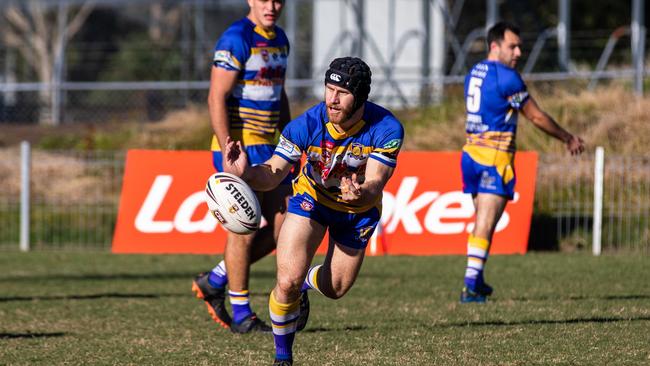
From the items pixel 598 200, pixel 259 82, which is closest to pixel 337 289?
pixel 259 82

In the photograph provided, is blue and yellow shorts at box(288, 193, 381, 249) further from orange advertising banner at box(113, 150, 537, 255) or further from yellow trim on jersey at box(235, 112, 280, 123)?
orange advertising banner at box(113, 150, 537, 255)

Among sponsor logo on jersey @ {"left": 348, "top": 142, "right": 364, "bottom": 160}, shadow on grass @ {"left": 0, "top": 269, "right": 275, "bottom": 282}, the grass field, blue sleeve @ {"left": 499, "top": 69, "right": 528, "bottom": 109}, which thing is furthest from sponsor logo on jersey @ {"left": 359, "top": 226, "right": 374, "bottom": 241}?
shadow on grass @ {"left": 0, "top": 269, "right": 275, "bottom": 282}

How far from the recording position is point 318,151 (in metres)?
6.09

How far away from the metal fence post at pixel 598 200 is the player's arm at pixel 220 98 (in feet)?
23.3

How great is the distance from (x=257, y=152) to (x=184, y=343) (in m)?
1.38

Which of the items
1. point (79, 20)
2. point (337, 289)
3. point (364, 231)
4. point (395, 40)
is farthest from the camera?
point (79, 20)

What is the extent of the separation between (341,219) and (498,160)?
122 inches

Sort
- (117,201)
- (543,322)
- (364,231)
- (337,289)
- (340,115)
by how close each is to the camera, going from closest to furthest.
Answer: (340,115) < (364,231) < (337,289) < (543,322) < (117,201)

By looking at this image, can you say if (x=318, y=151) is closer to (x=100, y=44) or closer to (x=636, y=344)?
(x=636, y=344)

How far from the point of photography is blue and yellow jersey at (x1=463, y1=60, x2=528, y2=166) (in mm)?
8984

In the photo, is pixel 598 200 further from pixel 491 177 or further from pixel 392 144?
pixel 392 144

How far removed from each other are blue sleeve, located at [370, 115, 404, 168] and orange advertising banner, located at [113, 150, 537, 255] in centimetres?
719

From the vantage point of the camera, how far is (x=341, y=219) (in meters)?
6.22

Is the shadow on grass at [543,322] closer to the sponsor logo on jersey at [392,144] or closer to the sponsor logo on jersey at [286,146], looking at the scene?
the sponsor logo on jersey at [392,144]
